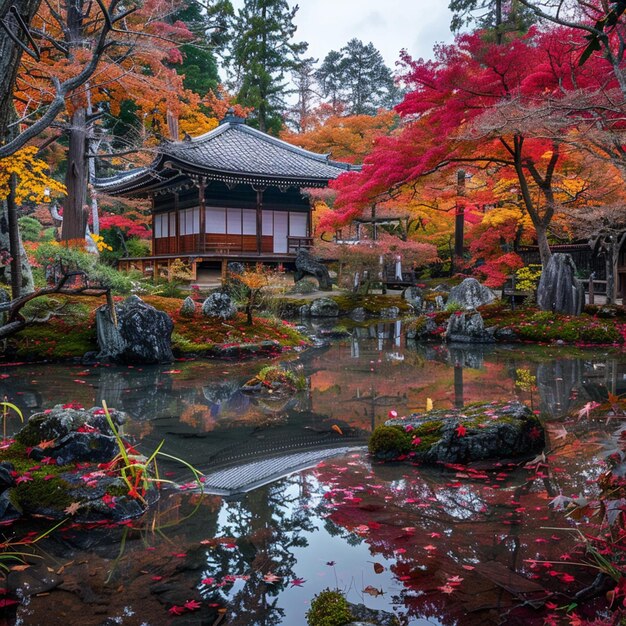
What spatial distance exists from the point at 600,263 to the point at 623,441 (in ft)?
70.7

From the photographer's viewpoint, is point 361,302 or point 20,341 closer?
point 20,341

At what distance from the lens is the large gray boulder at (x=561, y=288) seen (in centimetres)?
1512

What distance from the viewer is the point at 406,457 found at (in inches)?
210

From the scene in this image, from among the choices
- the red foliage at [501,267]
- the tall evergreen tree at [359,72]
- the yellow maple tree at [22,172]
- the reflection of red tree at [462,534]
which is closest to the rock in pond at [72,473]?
the reflection of red tree at [462,534]

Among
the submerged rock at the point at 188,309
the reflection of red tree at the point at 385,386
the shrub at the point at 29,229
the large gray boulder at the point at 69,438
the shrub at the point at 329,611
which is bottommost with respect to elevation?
the reflection of red tree at the point at 385,386

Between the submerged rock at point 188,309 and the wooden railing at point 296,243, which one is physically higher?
the wooden railing at point 296,243

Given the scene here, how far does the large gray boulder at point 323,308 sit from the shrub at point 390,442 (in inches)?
578

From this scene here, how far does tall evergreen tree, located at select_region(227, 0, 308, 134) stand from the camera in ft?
111

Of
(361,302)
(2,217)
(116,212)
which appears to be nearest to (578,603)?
(2,217)

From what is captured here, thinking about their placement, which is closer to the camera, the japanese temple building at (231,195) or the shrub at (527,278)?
the shrub at (527,278)

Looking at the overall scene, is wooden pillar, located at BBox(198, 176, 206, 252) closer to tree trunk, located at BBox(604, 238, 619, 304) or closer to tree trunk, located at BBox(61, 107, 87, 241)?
tree trunk, located at BBox(61, 107, 87, 241)

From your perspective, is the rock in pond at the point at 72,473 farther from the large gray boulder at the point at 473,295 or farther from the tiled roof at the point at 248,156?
the tiled roof at the point at 248,156

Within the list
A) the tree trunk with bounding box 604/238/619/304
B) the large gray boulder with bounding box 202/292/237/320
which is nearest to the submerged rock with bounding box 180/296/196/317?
the large gray boulder with bounding box 202/292/237/320

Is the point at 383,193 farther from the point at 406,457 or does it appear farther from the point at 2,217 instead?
the point at 406,457
